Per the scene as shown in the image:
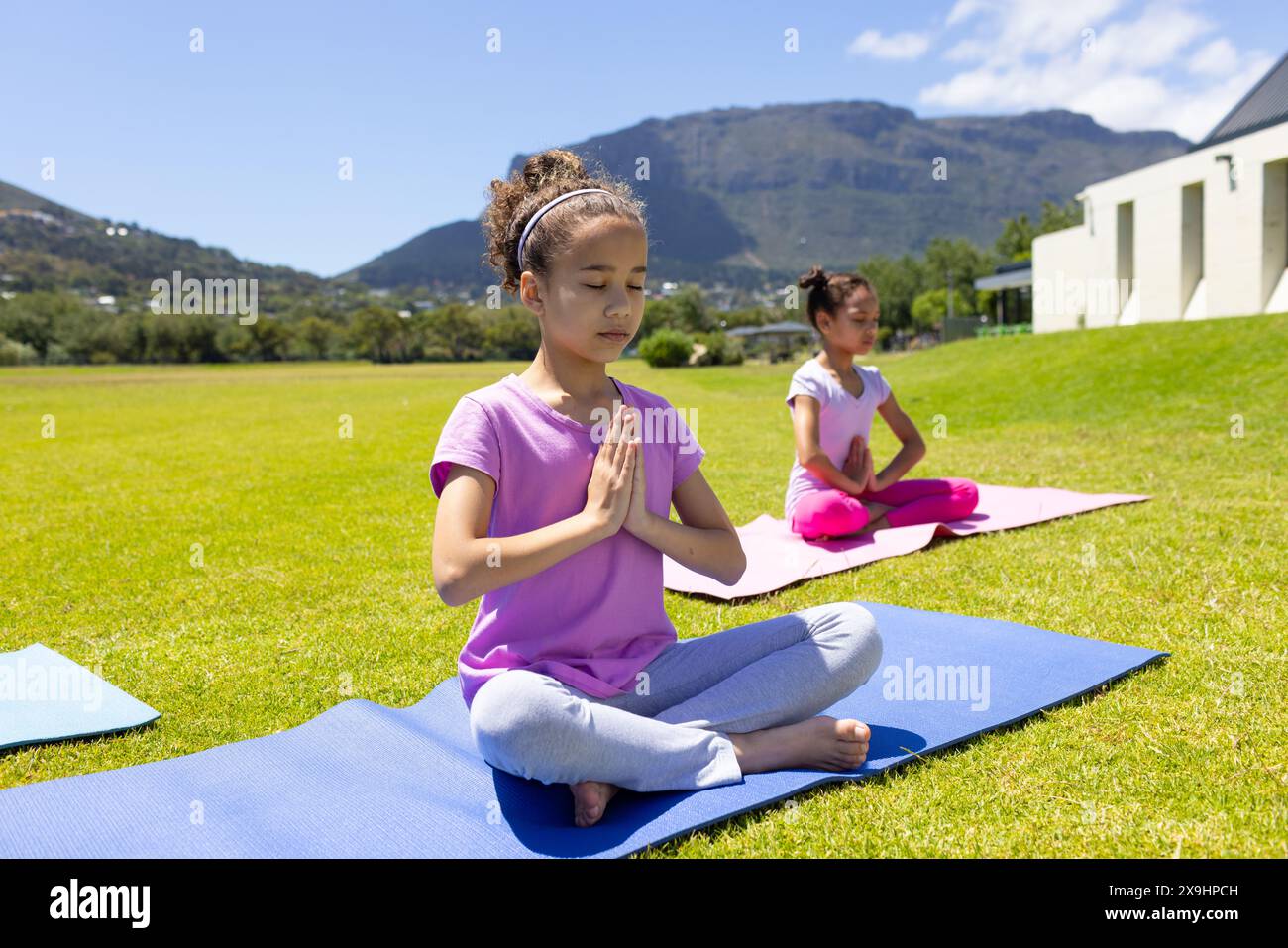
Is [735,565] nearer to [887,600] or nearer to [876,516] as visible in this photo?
[887,600]

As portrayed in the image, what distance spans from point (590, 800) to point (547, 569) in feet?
2.10

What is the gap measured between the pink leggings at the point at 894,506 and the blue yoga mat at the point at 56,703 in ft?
12.9

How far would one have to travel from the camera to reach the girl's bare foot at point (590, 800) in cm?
257

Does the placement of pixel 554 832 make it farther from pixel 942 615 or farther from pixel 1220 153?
pixel 1220 153

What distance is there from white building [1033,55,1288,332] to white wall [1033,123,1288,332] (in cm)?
3

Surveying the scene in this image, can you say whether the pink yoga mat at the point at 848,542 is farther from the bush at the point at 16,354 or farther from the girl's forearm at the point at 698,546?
the bush at the point at 16,354

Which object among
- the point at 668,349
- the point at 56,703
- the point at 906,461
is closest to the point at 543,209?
the point at 56,703

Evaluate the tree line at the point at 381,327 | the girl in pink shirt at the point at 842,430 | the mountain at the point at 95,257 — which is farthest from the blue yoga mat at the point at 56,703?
the mountain at the point at 95,257

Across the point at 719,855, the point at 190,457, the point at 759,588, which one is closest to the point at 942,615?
the point at 759,588

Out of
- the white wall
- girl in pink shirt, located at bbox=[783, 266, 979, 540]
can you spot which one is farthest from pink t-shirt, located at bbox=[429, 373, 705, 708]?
the white wall

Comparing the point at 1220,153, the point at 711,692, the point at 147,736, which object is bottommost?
the point at 147,736

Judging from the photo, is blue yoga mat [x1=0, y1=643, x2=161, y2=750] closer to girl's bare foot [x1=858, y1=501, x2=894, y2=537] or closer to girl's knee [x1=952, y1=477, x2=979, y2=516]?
girl's bare foot [x1=858, y1=501, x2=894, y2=537]
